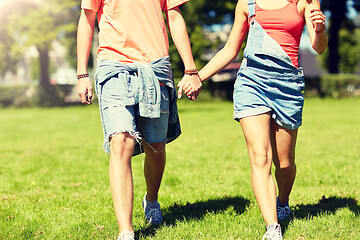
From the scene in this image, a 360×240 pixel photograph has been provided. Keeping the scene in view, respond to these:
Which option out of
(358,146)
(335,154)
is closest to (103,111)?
(335,154)

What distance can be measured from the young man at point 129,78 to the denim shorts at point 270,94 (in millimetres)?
417

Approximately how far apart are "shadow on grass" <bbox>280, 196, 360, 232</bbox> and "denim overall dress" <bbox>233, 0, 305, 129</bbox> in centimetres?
104

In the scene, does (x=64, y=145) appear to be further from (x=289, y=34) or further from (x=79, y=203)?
(x=289, y=34)

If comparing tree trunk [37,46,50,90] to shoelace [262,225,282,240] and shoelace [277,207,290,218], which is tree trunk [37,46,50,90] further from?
shoelace [262,225,282,240]

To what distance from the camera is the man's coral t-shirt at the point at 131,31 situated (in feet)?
11.8

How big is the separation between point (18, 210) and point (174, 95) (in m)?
2.14

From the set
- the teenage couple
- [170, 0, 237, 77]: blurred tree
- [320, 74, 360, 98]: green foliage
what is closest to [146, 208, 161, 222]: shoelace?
the teenage couple

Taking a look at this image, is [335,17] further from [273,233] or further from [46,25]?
[273,233]

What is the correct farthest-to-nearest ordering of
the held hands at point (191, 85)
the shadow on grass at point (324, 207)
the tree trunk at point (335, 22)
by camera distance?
the tree trunk at point (335, 22) → the shadow on grass at point (324, 207) → the held hands at point (191, 85)

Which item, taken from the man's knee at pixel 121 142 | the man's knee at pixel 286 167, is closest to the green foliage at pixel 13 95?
the man's knee at pixel 286 167

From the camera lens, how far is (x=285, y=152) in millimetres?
3938

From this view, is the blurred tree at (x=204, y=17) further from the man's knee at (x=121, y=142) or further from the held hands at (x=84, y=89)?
the man's knee at (x=121, y=142)

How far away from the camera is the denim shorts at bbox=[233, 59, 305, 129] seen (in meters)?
3.61

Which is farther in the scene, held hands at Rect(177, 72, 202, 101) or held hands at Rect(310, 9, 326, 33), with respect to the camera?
Result: held hands at Rect(177, 72, 202, 101)
